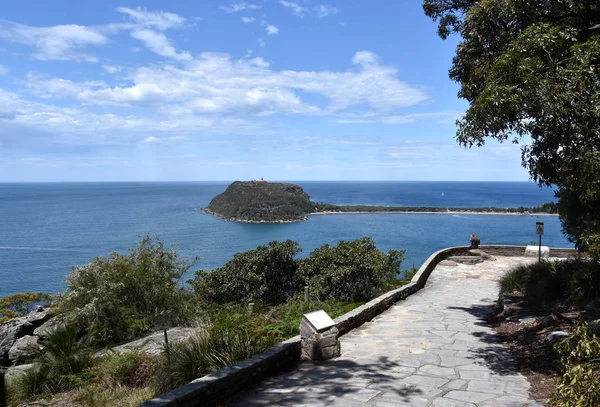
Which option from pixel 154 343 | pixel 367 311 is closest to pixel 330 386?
pixel 367 311

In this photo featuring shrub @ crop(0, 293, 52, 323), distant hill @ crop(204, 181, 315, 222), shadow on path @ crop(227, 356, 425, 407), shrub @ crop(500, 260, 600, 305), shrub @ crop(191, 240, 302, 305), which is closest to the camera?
shadow on path @ crop(227, 356, 425, 407)

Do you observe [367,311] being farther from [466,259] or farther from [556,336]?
[466,259]

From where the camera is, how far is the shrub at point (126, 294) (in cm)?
1255

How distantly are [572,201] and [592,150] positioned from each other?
4.73 m

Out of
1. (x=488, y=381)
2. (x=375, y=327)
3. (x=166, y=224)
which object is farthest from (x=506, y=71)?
(x=166, y=224)

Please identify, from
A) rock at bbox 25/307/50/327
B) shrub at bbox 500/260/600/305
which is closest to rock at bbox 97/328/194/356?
shrub at bbox 500/260/600/305

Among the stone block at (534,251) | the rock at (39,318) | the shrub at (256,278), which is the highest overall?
the stone block at (534,251)

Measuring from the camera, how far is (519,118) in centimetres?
598

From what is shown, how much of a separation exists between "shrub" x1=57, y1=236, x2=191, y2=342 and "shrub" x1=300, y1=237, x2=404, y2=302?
15.8ft

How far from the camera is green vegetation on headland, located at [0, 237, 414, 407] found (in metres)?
5.81

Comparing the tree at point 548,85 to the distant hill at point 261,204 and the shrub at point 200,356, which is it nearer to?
the shrub at point 200,356

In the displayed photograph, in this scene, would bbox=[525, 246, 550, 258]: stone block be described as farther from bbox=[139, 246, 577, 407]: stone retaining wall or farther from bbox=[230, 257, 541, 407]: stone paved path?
bbox=[139, 246, 577, 407]: stone retaining wall

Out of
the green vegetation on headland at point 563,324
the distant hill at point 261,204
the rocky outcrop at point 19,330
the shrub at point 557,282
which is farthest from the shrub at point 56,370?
the distant hill at point 261,204

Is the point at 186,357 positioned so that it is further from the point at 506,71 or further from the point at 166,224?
the point at 166,224
